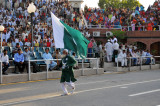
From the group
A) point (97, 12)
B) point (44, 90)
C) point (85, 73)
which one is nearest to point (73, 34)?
point (44, 90)

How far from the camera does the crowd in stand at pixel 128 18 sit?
37.4 meters

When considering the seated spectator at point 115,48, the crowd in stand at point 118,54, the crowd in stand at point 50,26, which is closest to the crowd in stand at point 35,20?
the crowd in stand at point 50,26

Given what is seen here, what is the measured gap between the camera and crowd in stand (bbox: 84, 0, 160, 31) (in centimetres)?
3744

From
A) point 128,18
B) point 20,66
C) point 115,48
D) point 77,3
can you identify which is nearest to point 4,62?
point 20,66

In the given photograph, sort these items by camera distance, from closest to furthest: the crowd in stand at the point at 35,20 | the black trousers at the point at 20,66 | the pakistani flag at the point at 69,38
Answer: the pakistani flag at the point at 69,38, the black trousers at the point at 20,66, the crowd in stand at the point at 35,20

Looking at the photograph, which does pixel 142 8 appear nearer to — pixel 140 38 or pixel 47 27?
pixel 140 38

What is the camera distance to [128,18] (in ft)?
127

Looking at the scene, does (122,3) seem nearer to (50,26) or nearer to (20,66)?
(50,26)

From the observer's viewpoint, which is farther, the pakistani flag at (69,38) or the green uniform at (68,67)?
the pakistani flag at (69,38)

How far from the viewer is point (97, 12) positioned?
42.1 meters

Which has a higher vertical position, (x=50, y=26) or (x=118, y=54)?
(x=50, y=26)

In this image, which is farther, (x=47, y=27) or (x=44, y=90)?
(x=47, y=27)

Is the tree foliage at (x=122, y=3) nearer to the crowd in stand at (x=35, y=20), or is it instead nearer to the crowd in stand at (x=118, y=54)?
the crowd in stand at (x=35, y=20)

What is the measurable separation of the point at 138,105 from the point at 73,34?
5.98 meters
